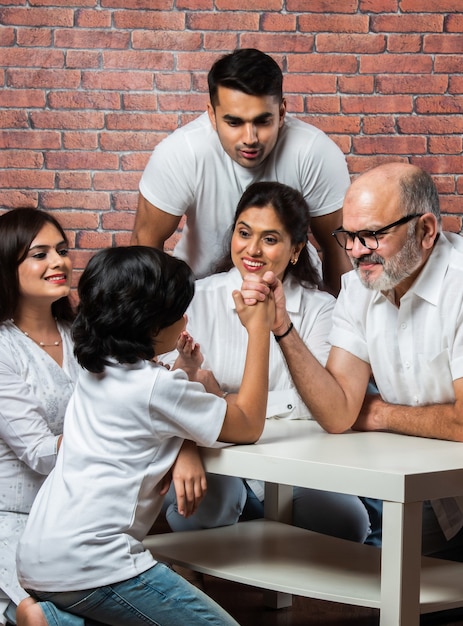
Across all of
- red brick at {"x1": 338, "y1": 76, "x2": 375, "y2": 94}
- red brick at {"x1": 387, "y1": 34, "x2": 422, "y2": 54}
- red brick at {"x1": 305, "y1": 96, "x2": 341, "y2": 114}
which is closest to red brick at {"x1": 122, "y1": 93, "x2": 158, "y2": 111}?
red brick at {"x1": 305, "y1": 96, "x2": 341, "y2": 114}

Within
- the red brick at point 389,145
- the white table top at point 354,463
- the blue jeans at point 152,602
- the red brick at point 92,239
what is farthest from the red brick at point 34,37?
the blue jeans at point 152,602

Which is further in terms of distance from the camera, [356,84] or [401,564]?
[356,84]

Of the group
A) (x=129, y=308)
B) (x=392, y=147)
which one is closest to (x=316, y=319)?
(x=129, y=308)

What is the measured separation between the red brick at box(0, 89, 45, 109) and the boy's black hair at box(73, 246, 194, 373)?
2.57 meters

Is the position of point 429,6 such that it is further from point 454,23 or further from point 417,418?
point 417,418

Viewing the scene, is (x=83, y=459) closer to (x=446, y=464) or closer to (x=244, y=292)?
(x=244, y=292)

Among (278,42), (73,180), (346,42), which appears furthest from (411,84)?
(73,180)

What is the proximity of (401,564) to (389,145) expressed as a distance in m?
2.87

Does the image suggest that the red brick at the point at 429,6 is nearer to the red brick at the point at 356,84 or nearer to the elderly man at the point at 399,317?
the red brick at the point at 356,84

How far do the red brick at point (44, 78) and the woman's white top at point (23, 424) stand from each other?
2.05 meters

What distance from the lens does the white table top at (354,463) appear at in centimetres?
157

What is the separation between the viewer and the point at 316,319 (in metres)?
2.60

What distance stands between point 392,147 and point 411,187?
2202mm

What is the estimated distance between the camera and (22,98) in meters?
4.11
